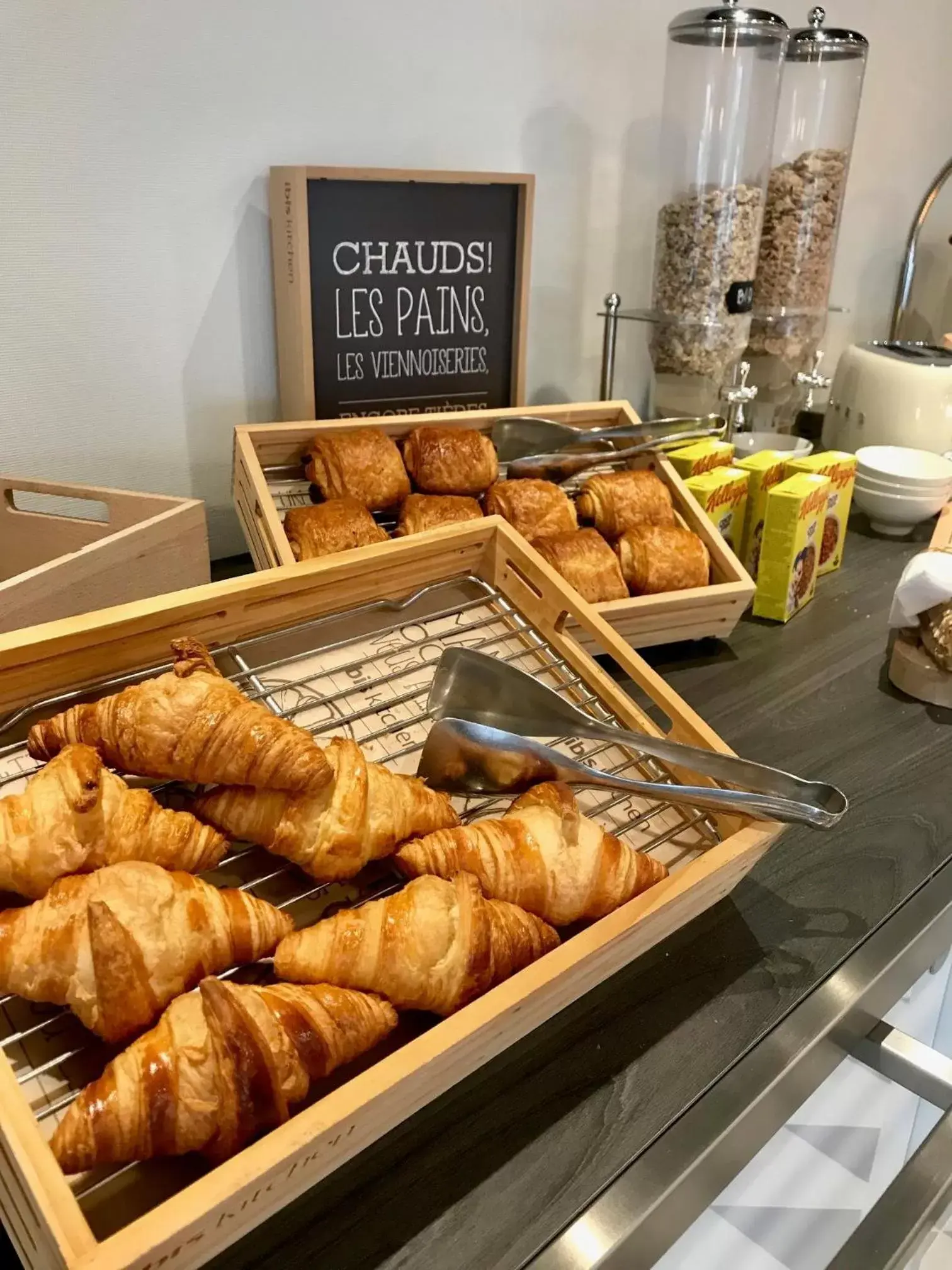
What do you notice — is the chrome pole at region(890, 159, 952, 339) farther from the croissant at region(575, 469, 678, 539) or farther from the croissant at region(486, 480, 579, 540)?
the croissant at region(486, 480, 579, 540)

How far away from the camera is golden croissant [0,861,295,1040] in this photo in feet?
1.71

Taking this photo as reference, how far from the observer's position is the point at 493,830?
26.8 inches

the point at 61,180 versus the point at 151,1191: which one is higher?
the point at 61,180

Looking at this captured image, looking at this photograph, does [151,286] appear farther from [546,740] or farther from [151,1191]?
[151,1191]

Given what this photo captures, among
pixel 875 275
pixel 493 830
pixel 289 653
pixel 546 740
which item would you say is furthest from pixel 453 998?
pixel 875 275

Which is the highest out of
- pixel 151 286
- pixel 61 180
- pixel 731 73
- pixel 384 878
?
pixel 731 73

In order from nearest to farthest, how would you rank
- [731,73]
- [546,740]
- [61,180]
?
[546,740], [61,180], [731,73]

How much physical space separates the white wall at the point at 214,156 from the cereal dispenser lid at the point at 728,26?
0.39ft

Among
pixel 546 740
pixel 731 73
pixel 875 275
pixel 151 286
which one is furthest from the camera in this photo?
pixel 875 275

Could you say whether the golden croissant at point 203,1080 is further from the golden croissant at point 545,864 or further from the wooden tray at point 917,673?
the wooden tray at point 917,673

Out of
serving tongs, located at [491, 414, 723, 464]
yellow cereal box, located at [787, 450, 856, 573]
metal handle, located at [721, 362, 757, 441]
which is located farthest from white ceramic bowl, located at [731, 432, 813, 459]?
serving tongs, located at [491, 414, 723, 464]

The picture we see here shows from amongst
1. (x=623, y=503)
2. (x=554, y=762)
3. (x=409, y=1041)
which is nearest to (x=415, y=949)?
(x=409, y=1041)

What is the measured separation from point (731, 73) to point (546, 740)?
1.23 m

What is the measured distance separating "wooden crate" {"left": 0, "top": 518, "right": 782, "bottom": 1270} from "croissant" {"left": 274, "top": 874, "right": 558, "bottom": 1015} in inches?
1.2
